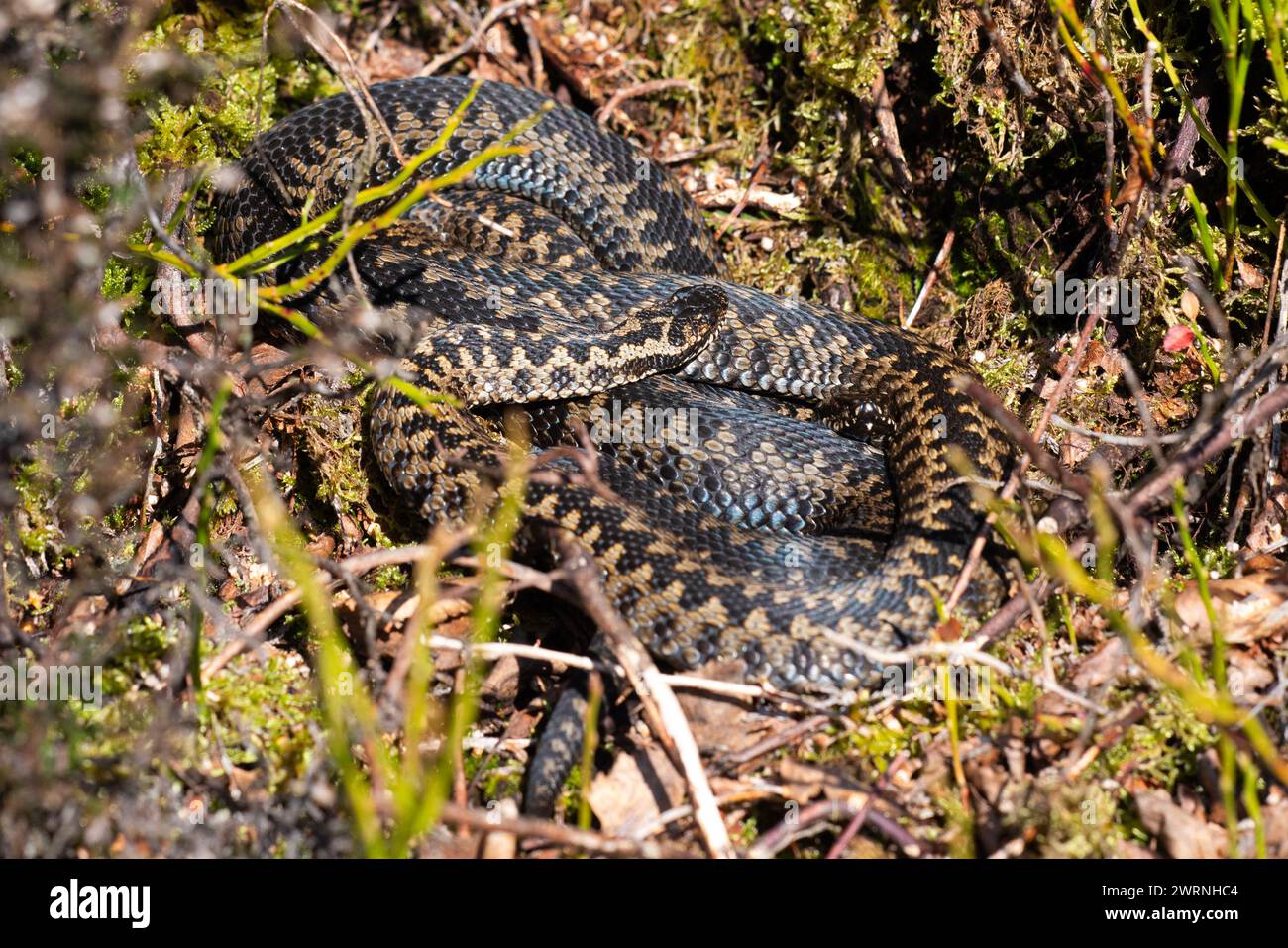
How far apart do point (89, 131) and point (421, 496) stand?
2229 mm

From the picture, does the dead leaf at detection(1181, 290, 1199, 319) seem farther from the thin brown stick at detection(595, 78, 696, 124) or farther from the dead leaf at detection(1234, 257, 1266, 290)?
the thin brown stick at detection(595, 78, 696, 124)

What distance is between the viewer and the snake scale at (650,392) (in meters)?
4.88

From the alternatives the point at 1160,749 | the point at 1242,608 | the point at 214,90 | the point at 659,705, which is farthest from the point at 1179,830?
the point at 214,90

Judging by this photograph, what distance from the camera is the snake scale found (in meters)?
4.88

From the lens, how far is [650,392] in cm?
622

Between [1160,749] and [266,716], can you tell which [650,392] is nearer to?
[266,716]

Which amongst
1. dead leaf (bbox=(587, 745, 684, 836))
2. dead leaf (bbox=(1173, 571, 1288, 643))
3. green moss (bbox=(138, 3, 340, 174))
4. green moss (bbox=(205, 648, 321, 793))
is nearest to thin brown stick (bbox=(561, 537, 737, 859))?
dead leaf (bbox=(587, 745, 684, 836))

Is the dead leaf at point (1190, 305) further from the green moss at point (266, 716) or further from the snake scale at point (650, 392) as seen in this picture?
the green moss at point (266, 716)

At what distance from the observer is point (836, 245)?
23.8 feet

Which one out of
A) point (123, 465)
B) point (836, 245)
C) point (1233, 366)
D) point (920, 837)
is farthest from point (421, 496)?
point (1233, 366)

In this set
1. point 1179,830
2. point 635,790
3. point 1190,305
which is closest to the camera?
point 1179,830

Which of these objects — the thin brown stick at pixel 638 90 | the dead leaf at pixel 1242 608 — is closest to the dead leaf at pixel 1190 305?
the dead leaf at pixel 1242 608
